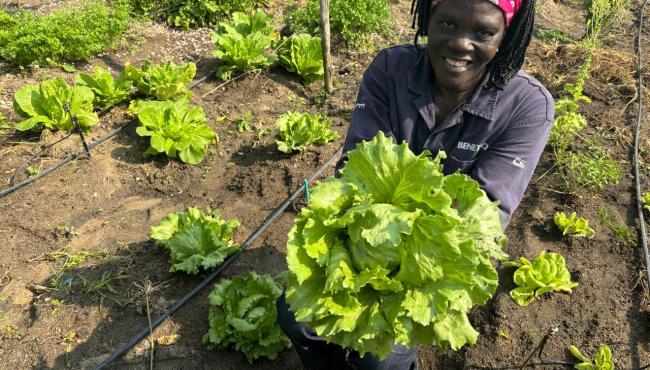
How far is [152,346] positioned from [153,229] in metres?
1.12

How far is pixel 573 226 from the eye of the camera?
4.52 metres

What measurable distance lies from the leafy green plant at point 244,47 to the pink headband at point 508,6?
4.28 meters

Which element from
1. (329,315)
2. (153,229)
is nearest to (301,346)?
(329,315)

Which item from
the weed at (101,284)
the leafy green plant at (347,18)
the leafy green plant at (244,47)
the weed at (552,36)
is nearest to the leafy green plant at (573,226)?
the weed at (101,284)

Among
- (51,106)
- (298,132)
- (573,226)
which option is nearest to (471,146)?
(573,226)

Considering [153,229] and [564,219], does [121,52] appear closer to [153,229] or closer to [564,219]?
[153,229]

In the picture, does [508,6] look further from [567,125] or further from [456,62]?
[567,125]

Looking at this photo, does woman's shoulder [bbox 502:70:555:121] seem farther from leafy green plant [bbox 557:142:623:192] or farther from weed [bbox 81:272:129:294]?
weed [bbox 81:272:129:294]

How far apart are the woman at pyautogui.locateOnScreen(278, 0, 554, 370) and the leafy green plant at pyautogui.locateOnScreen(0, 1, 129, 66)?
475 centimetres

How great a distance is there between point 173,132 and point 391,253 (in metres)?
3.83

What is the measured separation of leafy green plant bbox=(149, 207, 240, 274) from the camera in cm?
413

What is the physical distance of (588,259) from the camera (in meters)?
4.46

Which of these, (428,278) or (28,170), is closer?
(428,278)

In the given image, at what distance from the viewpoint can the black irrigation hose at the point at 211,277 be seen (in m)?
3.70
